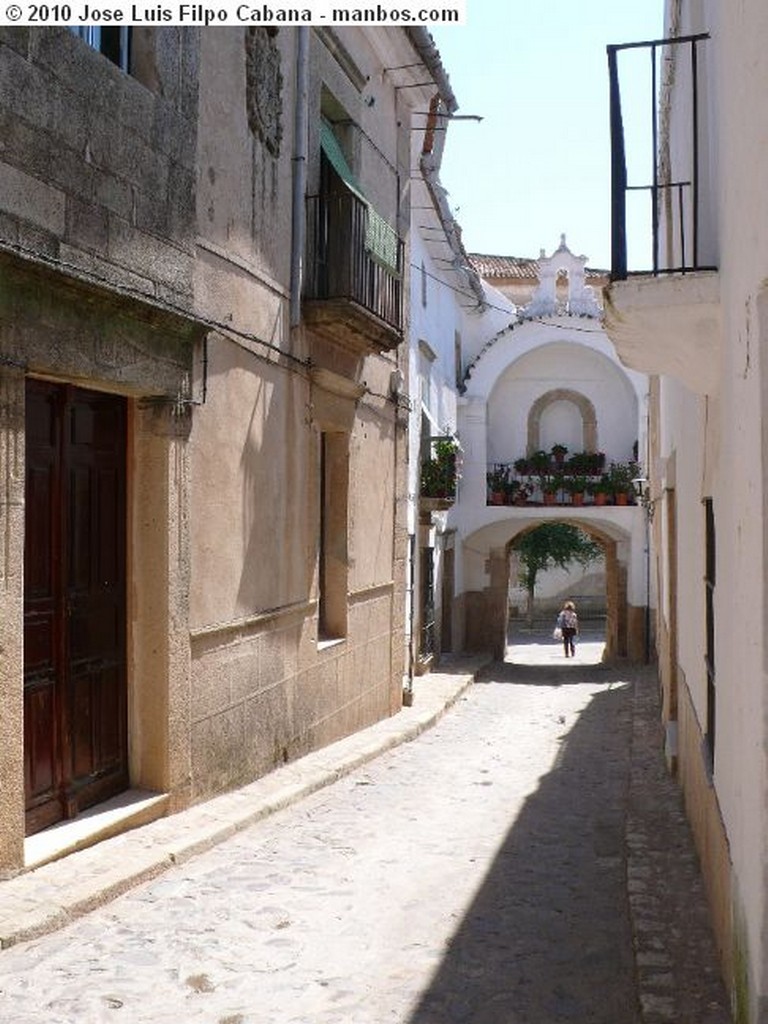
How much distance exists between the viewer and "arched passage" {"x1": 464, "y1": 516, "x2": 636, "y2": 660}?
24.2 metres

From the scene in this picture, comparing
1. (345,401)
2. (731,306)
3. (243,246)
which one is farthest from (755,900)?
(345,401)

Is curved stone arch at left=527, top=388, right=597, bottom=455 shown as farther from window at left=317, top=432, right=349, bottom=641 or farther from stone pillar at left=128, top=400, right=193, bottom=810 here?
stone pillar at left=128, top=400, right=193, bottom=810

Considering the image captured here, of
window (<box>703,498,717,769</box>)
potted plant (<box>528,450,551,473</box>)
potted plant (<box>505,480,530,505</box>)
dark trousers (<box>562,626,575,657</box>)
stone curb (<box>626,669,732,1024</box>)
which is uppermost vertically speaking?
potted plant (<box>528,450,551,473</box>)

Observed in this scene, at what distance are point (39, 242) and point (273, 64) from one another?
384 cm

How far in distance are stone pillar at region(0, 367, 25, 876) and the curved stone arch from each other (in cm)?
1974

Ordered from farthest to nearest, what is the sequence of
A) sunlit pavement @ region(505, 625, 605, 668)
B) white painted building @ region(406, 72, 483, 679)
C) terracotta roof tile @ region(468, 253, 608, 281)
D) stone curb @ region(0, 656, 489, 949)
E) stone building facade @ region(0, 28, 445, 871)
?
terracotta roof tile @ region(468, 253, 608, 281) → sunlit pavement @ region(505, 625, 605, 668) → white painted building @ region(406, 72, 483, 679) → stone building facade @ region(0, 28, 445, 871) → stone curb @ region(0, 656, 489, 949)

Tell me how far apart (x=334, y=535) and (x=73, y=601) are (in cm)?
481

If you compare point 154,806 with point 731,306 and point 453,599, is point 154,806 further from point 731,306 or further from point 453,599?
point 453,599

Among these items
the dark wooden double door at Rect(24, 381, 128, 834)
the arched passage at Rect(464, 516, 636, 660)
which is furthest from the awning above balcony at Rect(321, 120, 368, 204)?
the arched passage at Rect(464, 516, 636, 660)

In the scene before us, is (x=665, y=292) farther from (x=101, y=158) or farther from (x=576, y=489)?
(x=576, y=489)

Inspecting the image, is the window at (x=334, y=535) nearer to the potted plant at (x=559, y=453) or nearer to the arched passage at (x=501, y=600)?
the arched passage at (x=501, y=600)

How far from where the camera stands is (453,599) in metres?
22.9

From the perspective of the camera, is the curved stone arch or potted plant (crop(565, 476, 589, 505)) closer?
potted plant (crop(565, 476, 589, 505))

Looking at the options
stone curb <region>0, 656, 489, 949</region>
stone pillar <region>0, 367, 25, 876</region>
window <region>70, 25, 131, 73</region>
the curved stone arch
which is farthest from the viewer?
the curved stone arch
